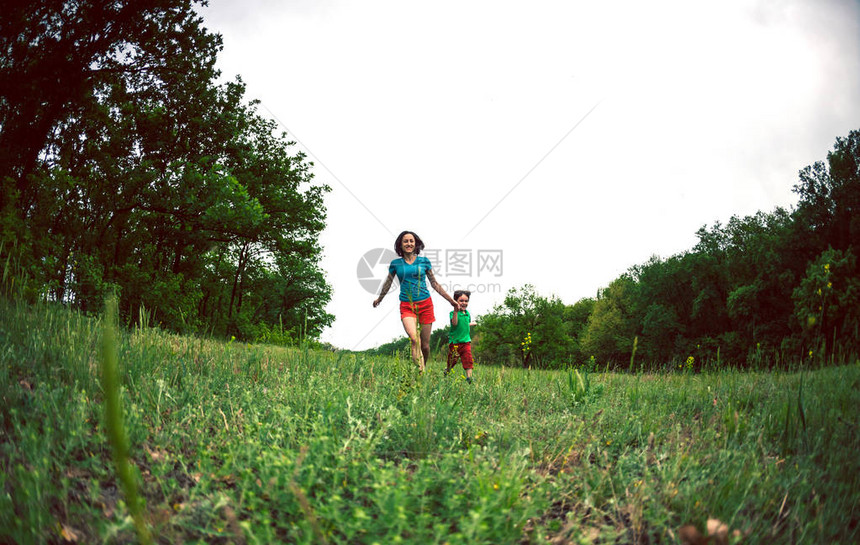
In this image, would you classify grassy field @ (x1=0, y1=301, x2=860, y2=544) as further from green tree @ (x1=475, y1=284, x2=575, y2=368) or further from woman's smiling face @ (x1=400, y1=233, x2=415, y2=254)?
green tree @ (x1=475, y1=284, x2=575, y2=368)

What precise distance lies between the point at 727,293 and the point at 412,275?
42129 mm

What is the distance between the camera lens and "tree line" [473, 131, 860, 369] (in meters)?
27.9

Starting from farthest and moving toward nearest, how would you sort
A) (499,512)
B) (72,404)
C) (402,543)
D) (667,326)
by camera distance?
(667,326), (72,404), (499,512), (402,543)

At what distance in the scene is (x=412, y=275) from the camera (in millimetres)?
6930

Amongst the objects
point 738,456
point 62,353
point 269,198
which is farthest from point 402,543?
point 269,198

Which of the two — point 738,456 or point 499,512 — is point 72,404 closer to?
point 499,512

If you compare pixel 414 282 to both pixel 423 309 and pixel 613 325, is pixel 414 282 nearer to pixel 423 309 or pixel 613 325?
pixel 423 309

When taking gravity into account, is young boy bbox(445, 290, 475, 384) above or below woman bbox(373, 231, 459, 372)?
below

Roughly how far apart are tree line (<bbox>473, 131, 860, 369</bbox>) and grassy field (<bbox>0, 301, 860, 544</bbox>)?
14.5 meters

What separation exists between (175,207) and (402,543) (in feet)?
52.9

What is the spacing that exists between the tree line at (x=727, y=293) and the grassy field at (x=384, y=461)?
14486 millimetres

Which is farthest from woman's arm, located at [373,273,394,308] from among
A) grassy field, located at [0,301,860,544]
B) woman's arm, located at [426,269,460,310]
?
grassy field, located at [0,301,860,544]

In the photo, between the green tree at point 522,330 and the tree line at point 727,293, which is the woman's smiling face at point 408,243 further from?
the green tree at point 522,330

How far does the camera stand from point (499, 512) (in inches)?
91.0
